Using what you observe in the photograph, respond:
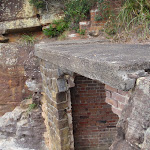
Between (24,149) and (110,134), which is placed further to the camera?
(110,134)

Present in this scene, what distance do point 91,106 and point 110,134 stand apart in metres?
0.92

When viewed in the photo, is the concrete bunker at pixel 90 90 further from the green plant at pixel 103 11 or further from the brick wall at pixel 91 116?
the green plant at pixel 103 11

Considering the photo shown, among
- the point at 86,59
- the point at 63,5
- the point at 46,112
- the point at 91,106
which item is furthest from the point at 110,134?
the point at 63,5

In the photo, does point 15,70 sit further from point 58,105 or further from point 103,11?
point 103,11

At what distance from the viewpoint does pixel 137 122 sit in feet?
3.59

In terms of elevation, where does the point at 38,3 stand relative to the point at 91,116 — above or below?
above

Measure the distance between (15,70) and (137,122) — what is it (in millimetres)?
3176

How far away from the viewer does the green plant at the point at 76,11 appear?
4488 mm

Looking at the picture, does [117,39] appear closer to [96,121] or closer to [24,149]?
[96,121]

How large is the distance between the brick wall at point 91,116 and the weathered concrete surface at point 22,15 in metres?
2.05

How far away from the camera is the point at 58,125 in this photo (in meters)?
2.99

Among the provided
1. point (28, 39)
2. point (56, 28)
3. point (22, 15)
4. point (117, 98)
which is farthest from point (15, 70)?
point (117, 98)

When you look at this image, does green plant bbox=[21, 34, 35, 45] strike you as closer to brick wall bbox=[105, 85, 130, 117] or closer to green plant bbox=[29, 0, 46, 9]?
green plant bbox=[29, 0, 46, 9]

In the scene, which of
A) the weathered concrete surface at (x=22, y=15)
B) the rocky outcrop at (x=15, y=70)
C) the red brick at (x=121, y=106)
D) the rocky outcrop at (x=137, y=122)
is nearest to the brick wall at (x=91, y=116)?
Result: the rocky outcrop at (x=15, y=70)
